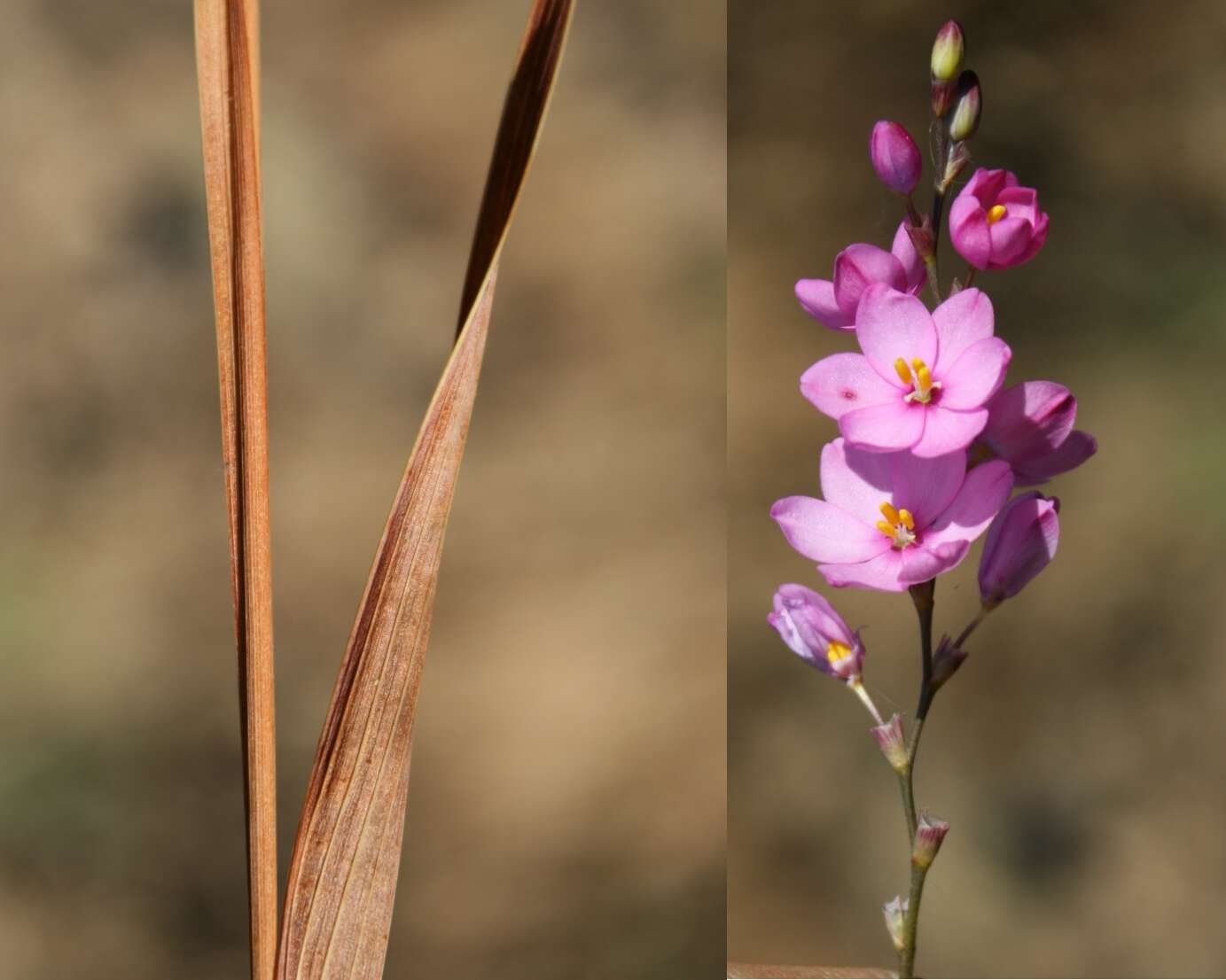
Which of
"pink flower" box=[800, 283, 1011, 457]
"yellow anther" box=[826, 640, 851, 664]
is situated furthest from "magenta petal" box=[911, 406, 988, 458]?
"yellow anther" box=[826, 640, 851, 664]

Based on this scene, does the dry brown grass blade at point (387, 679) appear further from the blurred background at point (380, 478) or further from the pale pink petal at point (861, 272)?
the blurred background at point (380, 478)

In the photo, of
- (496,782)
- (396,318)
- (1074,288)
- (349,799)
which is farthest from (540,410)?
(349,799)

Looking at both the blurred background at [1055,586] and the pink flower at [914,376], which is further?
the blurred background at [1055,586]

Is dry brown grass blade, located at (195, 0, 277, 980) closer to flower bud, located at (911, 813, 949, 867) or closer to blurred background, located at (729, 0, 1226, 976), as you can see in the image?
flower bud, located at (911, 813, 949, 867)

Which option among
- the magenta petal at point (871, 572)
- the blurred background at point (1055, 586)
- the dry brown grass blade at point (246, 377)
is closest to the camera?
the dry brown grass blade at point (246, 377)

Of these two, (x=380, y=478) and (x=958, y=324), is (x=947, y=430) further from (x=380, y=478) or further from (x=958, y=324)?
(x=380, y=478)

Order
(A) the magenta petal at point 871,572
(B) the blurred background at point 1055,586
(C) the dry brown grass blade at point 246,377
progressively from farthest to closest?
(B) the blurred background at point 1055,586 < (A) the magenta petal at point 871,572 < (C) the dry brown grass blade at point 246,377

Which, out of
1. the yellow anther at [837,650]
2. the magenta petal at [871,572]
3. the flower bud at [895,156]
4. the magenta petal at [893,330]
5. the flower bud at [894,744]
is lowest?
the flower bud at [894,744]

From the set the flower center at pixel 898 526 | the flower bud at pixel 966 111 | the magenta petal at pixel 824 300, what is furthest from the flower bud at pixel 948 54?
the flower center at pixel 898 526
